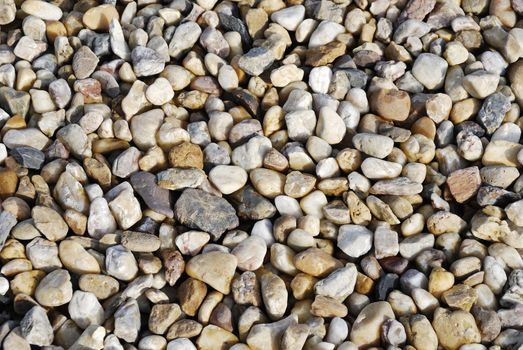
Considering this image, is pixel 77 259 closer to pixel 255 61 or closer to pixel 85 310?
pixel 85 310

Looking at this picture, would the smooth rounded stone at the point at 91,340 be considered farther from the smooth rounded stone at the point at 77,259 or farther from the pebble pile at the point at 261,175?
the smooth rounded stone at the point at 77,259

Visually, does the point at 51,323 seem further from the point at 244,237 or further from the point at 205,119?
the point at 205,119

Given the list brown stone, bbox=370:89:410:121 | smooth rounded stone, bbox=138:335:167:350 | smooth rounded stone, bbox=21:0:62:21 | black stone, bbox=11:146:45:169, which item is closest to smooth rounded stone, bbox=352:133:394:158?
brown stone, bbox=370:89:410:121

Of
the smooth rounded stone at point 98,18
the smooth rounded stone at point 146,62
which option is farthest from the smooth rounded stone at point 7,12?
the smooth rounded stone at point 146,62

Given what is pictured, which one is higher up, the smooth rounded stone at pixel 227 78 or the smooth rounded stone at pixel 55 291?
the smooth rounded stone at pixel 227 78

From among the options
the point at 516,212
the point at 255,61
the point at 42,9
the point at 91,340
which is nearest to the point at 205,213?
the point at 91,340

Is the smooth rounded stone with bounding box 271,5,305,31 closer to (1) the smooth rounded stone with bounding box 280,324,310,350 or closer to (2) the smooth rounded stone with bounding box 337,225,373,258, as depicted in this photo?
(2) the smooth rounded stone with bounding box 337,225,373,258
